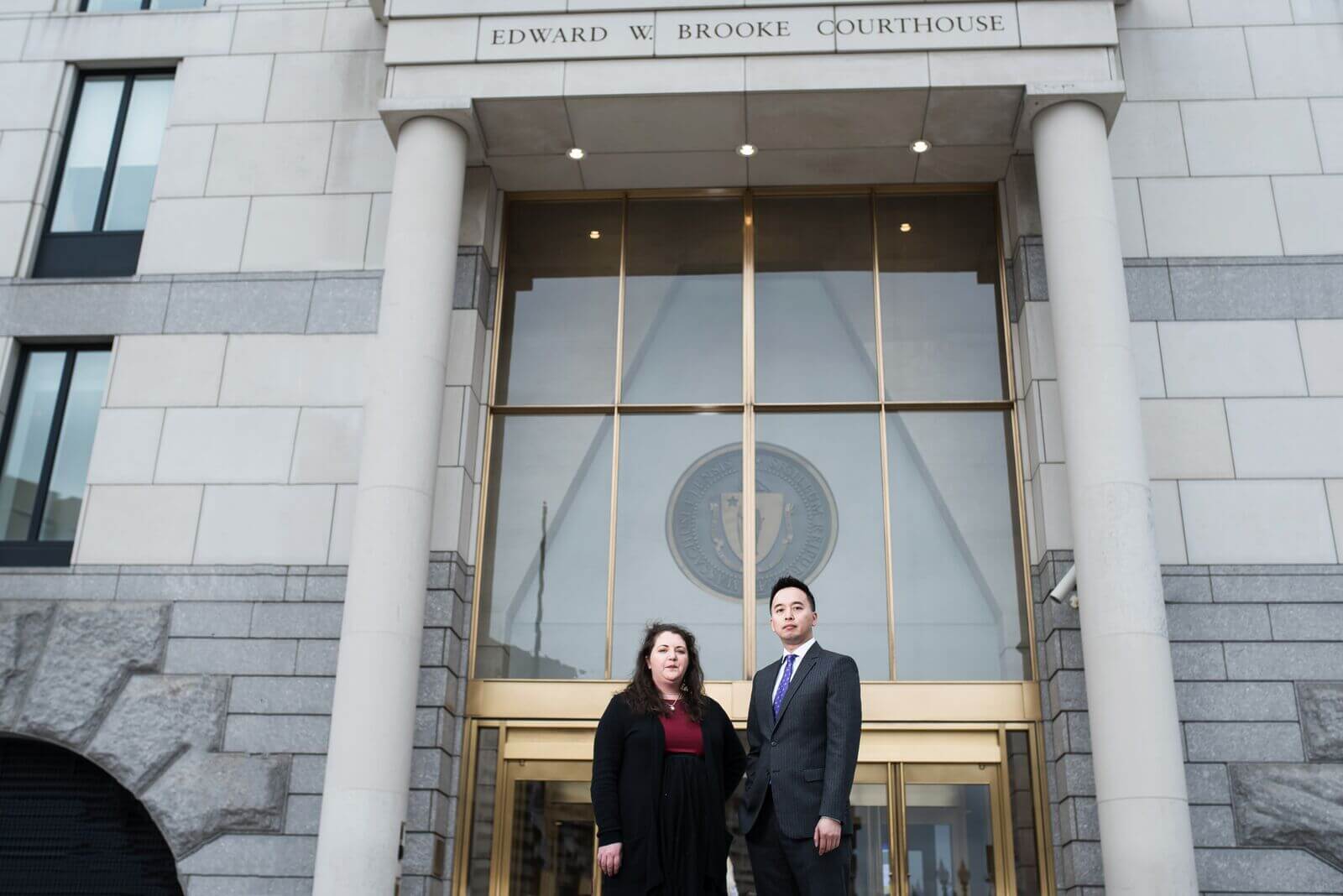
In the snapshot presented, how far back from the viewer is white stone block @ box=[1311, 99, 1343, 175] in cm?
1057

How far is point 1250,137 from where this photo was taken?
10727 millimetres

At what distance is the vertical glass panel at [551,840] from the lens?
936 centimetres

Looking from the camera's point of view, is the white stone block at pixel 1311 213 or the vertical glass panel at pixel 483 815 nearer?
the vertical glass panel at pixel 483 815

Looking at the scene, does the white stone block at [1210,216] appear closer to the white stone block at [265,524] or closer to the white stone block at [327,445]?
the white stone block at [327,445]

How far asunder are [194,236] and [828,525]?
649cm

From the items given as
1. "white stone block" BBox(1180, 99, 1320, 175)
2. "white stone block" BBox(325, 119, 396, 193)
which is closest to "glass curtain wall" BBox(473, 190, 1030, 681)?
"white stone block" BBox(325, 119, 396, 193)

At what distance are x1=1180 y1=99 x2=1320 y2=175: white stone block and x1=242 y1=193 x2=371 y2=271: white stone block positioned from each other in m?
7.64

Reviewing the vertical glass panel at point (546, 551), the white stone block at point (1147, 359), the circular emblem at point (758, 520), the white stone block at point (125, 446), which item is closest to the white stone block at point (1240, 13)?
the white stone block at point (1147, 359)

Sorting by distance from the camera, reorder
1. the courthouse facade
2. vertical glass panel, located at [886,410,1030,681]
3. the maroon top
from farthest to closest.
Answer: vertical glass panel, located at [886,410,1030,681], the courthouse facade, the maroon top

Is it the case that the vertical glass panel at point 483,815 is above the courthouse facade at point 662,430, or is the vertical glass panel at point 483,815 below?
below

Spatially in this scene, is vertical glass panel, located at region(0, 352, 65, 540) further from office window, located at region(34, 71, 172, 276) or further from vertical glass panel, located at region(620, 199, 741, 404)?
vertical glass panel, located at region(620, 199, 741, 404)

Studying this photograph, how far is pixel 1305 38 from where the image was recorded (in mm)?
11023

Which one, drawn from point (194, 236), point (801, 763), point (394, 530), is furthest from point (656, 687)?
point (194, 236)

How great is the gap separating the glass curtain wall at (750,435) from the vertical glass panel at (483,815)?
59cm
